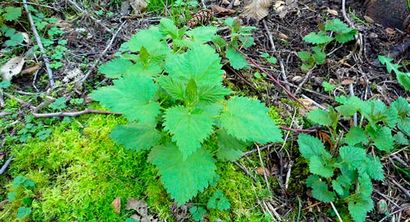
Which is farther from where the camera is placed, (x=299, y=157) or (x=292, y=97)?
(x=292, y=97)

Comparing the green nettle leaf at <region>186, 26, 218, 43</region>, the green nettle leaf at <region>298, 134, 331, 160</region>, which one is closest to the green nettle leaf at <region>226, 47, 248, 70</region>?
the green nettle leaf at <region>186, 26, 218, 43</region>

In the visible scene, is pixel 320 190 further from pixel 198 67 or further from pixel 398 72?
pixel 398 72

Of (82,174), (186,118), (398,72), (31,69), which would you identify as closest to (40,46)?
(31,69)

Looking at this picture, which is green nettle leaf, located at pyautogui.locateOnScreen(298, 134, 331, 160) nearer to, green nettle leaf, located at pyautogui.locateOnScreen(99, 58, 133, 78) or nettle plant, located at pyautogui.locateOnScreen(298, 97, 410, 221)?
nettle plant, located at pyautogui.locateOnScreen(298, 97, 410, 221)

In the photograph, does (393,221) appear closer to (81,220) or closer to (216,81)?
(216,81)

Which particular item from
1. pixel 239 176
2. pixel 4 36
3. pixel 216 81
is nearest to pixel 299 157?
pixel 239 176

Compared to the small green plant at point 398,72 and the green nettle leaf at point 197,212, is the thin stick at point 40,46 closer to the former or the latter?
the green nettle leaf at point 197,212

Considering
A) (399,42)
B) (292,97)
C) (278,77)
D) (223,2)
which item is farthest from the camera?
(223,2)

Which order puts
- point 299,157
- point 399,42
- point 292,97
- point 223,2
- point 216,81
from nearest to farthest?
point 216,81 < point 299,157 < point 292,97 < point 399,42 < point 223,2
